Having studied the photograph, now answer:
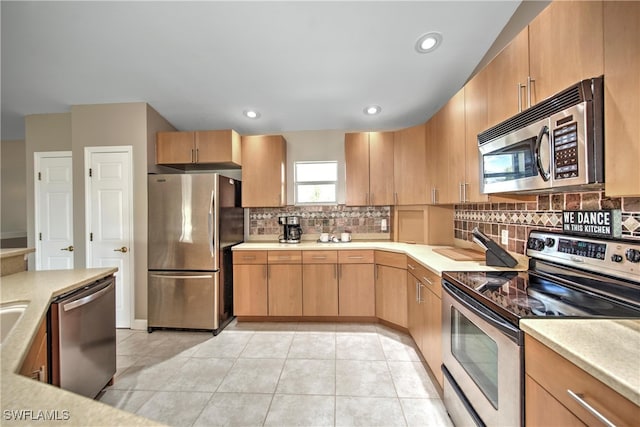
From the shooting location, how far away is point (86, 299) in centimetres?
156

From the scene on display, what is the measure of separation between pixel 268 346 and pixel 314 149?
2460 mm

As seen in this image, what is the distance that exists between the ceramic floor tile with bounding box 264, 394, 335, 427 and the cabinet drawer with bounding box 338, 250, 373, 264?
133cm

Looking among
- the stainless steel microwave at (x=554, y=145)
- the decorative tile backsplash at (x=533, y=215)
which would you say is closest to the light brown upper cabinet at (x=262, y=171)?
the decorative tile backsplash at (x=533, y=215)

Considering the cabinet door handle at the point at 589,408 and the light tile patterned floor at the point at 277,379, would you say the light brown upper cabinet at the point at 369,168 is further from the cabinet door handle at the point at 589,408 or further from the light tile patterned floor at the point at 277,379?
the cabinet door handle at the point at 589,408

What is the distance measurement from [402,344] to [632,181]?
2078 mm

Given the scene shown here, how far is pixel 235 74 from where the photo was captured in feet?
8.10

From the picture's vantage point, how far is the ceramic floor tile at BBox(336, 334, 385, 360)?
86.6 inches

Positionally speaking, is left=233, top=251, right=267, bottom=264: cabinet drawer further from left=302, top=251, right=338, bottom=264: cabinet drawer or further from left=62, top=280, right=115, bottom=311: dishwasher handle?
left=62, top=280, right=115, bottom=311: dishwasher handle

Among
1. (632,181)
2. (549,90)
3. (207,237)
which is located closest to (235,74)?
(207,237)

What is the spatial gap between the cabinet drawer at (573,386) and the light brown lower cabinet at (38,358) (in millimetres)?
2203

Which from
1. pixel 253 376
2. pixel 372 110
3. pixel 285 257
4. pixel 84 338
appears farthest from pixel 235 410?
pixel 372 110

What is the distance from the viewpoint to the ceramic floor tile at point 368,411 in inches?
60.1

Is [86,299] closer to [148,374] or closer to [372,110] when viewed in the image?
[148,374]

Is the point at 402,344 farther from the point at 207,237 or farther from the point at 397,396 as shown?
the point at 207,237
